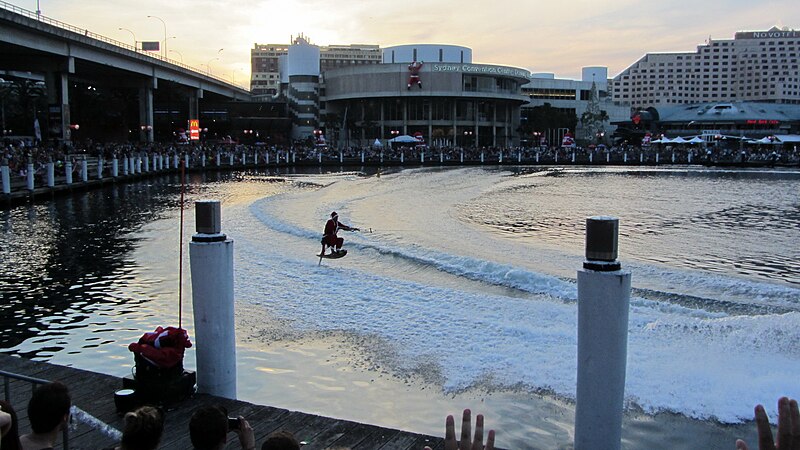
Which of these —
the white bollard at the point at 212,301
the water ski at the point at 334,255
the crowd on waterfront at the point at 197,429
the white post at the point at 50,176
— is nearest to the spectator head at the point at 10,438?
the crowd on waterfront at the point at 197,429

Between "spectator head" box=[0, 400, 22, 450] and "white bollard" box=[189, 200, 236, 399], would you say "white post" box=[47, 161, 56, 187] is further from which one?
"spectator head" box=[0, 400, 22, 450]

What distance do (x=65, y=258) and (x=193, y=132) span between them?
260 ft

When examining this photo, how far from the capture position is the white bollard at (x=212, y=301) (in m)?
6.37

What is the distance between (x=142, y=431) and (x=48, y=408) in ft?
2.74

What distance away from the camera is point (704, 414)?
23.1ft

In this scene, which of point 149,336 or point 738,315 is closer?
point 149,336

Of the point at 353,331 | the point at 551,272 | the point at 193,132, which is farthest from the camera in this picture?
the point at 193,132

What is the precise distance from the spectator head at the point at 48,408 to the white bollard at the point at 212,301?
6.03 feet

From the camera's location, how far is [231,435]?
590cm

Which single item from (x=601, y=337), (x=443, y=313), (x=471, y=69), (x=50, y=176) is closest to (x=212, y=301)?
(x=601, y=337)

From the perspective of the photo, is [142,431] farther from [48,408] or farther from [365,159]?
[365,159]

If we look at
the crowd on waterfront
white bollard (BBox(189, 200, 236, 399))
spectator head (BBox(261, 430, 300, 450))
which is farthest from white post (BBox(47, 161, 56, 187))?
spectator head (BBox(261, 430, 300, 450))

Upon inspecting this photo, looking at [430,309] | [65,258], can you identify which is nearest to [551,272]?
[430,309]

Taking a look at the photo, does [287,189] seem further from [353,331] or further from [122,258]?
[353,331]
